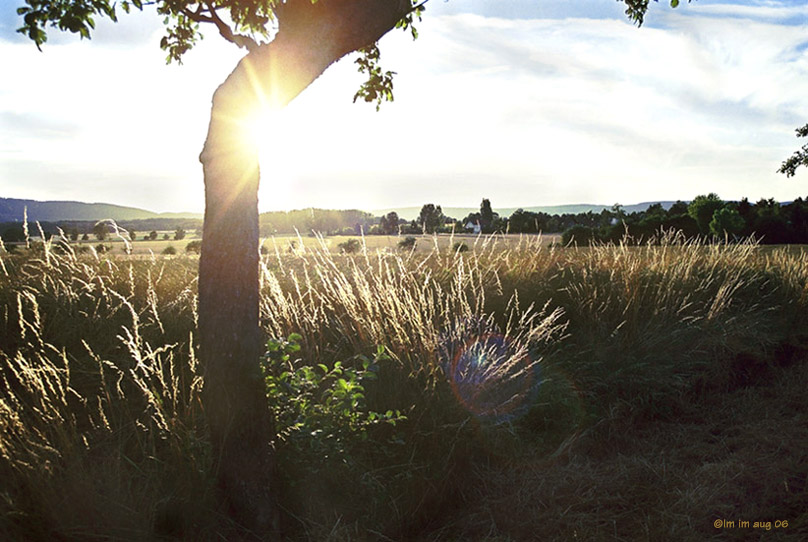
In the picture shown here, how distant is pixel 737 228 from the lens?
111ft

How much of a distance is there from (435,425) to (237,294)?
5.22 ft

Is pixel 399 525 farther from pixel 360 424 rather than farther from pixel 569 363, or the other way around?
pixel 569 363

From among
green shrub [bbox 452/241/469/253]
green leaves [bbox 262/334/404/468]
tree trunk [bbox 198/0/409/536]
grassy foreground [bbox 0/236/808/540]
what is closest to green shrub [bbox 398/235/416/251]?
green shrub [bbox 452/241/469/253]

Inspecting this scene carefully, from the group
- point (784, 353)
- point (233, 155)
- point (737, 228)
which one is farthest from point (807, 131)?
point (233, 155)

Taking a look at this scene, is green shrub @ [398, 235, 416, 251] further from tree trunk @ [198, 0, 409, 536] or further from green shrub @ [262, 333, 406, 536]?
tree trunk @ [198, 0, 409, 536]

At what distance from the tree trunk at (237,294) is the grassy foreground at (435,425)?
0.16 m

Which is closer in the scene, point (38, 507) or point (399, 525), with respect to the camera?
point (38, 507)

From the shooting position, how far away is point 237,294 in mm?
2988

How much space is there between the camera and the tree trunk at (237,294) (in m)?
2.88

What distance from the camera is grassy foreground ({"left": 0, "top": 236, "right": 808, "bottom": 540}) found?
2809 mm

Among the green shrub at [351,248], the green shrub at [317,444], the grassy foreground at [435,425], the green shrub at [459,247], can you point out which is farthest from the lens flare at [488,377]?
the green shrub at [351,248]

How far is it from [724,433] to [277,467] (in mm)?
3712

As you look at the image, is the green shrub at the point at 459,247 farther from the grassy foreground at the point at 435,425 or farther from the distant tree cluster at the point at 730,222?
the distant tree cluster at the point at 730,222

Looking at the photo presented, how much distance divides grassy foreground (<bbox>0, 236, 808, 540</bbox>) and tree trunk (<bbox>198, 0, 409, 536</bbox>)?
0.52 feet
